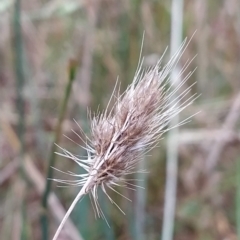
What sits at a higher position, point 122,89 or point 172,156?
point 122,89

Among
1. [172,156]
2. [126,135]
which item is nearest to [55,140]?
[126,135]

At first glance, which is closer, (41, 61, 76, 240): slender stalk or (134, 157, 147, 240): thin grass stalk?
(41, 61, 76, 240): slender stalk

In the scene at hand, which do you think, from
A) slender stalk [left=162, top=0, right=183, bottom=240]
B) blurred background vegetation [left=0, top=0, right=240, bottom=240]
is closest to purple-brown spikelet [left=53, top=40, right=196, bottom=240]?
slender stalk [left=162, top=0, right=183, bottom=240]

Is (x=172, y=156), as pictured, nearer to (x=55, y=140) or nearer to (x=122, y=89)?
(x=122, y=89)

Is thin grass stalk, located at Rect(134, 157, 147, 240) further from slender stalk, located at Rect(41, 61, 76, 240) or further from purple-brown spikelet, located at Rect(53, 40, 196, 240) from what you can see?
purple-brown spikelet, located at Rect(53, 40, 196, 240)

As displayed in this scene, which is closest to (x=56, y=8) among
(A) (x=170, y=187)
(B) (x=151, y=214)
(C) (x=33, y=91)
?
(C) (x=33, y=91)

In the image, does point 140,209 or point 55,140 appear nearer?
point 55,140

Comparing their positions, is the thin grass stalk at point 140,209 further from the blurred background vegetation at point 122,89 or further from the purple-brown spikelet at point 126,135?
the purple-brown spikelet at point 126,135

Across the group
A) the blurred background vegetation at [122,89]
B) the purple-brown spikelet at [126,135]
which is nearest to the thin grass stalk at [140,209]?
the blurred background vegetation at [122,89]
